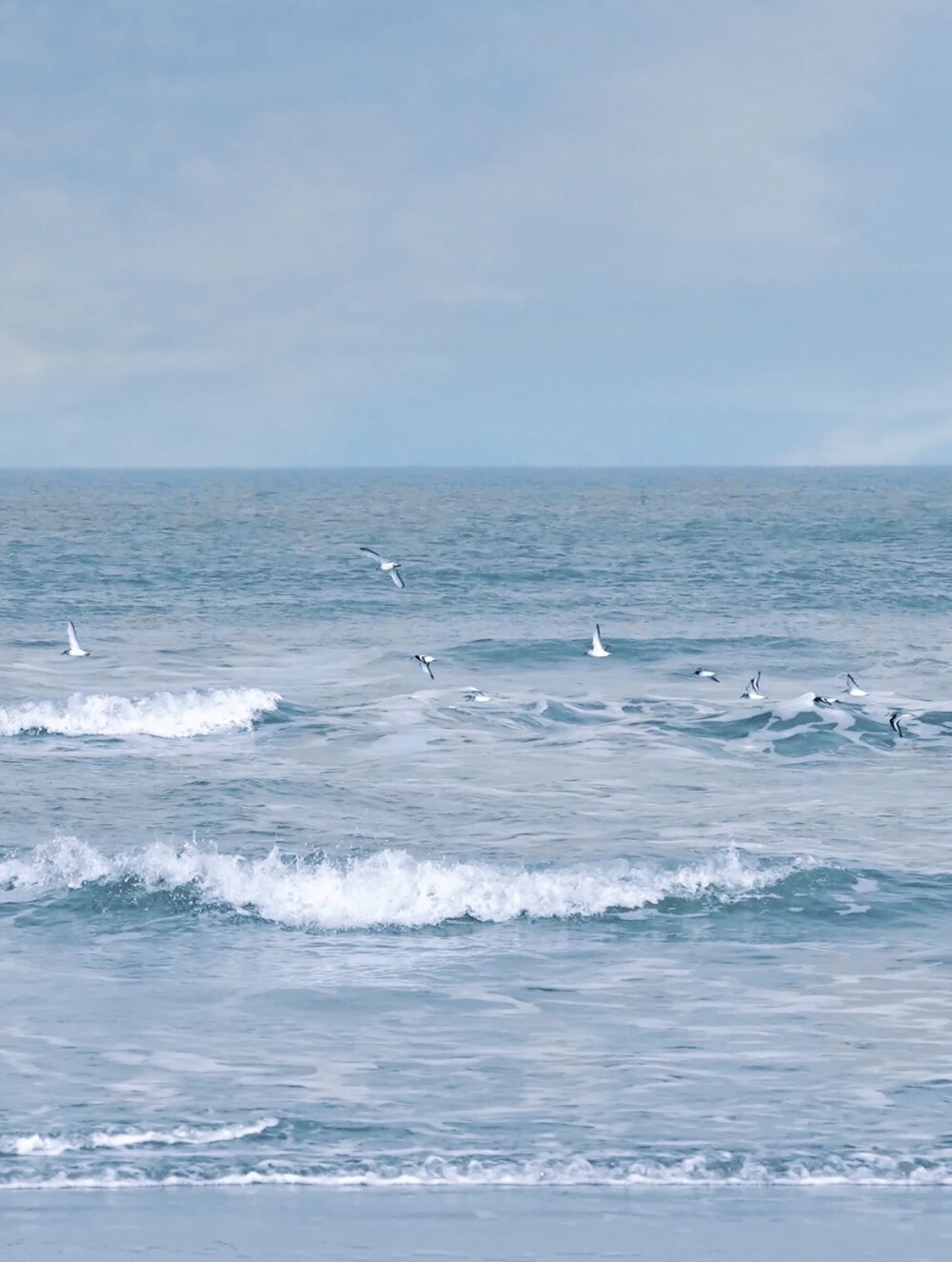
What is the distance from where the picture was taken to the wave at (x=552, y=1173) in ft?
36.3

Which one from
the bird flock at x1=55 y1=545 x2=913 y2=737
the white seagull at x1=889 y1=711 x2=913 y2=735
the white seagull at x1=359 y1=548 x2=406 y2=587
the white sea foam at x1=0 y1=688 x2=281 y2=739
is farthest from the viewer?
the white seagull at x1=359 y1=548 x2=406 y2=587

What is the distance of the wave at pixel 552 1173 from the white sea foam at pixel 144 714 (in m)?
19.1

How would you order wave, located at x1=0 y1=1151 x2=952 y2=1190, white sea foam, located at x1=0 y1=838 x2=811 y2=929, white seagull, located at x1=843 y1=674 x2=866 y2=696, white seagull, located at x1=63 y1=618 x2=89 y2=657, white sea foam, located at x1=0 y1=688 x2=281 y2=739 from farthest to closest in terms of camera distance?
white seagull, located at x1=63 y1=618 x2=89 y2=657, white seagull, located at x1=843 y1=674 x2=866 y2=696, white sea foam, located at x1=0 y1=688 x2=281 y2=739, white sea foam, located at x1=0 y1=838 x2=811 y2=929, wave, located at x1=0 y1=1151 x2=952 y2=1190

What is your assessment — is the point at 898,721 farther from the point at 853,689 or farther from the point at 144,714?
the point at 144,714

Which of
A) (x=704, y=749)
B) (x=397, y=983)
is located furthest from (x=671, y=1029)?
(x=704, y=749)

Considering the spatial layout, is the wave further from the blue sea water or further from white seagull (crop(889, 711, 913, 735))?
white seagull (crop(889, 711, 913, 735))

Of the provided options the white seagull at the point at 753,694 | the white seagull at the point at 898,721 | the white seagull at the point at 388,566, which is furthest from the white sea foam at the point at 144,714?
the white seagull at the point at 898,721

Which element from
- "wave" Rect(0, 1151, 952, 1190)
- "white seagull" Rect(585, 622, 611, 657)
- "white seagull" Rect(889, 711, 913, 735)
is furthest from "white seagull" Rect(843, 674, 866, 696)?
"wave" Rect(0, 1151, 952, 1190)

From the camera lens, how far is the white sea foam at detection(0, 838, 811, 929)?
1805 centimetres

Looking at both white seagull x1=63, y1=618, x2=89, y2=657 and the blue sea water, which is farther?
white seagull x1=63, y1=618, x2=89, y2=657

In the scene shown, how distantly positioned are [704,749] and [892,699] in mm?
7509

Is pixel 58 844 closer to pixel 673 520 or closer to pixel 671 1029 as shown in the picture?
pixel 671 1029

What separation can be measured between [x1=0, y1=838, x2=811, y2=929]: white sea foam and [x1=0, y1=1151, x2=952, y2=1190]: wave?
6387 mm

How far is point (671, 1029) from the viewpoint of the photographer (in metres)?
14.1
